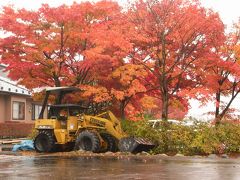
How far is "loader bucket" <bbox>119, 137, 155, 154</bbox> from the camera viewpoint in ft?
60.1

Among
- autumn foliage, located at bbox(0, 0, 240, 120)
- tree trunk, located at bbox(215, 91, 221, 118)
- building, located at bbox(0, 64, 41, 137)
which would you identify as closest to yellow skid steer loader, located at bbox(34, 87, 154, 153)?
autumn foliage, located at bbox(0, 0, 240, 120)

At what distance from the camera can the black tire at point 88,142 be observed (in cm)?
1838

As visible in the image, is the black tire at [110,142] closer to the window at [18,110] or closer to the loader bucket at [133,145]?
the loader bucket at [133,145]

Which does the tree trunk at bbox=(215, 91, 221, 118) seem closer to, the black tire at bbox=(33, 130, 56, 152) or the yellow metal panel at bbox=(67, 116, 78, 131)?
the yellow metal panel at bbox=(67, 116, 78, 131)

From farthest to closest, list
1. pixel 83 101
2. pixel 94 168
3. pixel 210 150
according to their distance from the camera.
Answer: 1. pixel 83 101
2. pixel 210 150
3. pixel 94 168

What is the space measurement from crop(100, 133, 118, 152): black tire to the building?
15.2m

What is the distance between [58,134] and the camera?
64.4 ft

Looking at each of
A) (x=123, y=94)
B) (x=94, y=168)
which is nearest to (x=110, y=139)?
(x=123, y=94)

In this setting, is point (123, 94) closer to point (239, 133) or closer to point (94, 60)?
point (94, 60)

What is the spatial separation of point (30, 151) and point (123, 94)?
509 cm

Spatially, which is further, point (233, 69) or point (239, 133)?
point (233, 69)

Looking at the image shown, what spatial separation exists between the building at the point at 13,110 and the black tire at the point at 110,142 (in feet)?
49.8

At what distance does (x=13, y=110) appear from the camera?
36.8 metres

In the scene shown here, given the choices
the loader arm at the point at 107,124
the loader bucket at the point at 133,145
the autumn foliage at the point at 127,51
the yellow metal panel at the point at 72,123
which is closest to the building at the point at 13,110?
the autumn foliage at the point at 127,51
